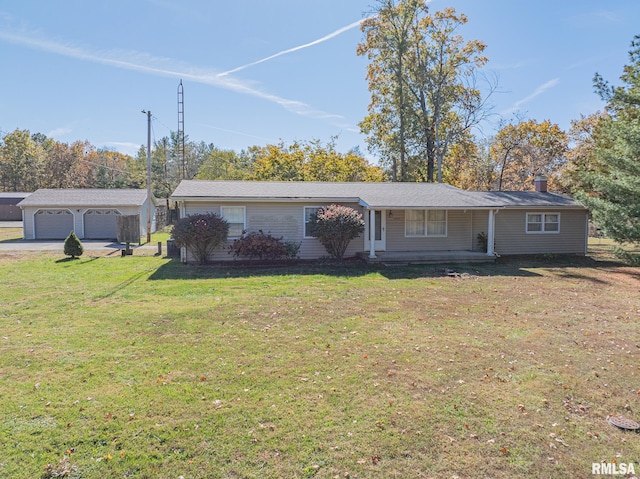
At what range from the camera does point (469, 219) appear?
16.5 metres

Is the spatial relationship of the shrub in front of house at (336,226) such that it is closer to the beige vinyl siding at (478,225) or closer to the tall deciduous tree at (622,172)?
the beige vinyl siding at (478,225)

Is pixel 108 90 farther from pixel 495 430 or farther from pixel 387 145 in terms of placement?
pixel 495 430

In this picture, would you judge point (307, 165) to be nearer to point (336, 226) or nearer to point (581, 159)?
point (581, 159)

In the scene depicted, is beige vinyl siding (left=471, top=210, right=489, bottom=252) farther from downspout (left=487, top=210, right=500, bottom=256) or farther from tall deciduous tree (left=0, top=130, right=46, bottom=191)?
tall deciduous tree (left=0, top=130, right=46, bottom=191)

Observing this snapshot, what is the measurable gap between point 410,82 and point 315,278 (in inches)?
841

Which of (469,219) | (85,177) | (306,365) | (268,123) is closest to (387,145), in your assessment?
(268,123)

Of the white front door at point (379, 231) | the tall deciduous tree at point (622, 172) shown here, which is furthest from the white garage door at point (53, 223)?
the tall deciduous tree at point (622, 172)

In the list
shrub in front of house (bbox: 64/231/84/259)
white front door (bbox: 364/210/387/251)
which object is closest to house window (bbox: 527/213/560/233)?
white front door (bbox: 364/210/387/251)

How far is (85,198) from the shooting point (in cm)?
2562

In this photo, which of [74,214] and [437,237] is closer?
[437,237]

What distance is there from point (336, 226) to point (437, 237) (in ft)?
16.3

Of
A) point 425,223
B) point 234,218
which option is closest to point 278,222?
point 234,218

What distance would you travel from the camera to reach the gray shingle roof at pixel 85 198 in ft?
80.5

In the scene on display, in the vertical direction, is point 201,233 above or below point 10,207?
below
